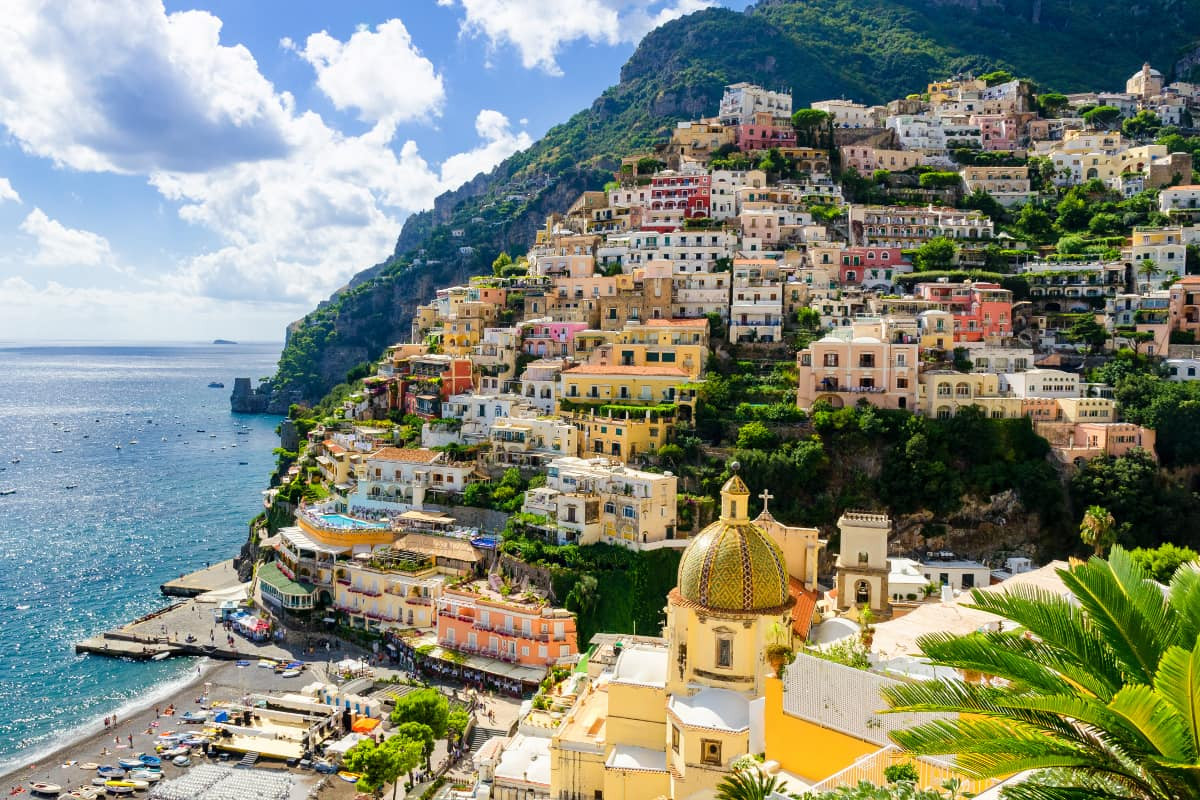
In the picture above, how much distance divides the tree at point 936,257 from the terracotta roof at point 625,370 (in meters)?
24.2

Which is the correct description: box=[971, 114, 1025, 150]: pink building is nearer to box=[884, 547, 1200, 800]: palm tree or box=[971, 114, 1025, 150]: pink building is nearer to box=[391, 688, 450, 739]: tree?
box=[391, 688, 450, 739]: tree

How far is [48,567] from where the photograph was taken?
222ft

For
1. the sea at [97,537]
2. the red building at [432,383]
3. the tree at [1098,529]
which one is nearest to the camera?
the tree at [1098,529]

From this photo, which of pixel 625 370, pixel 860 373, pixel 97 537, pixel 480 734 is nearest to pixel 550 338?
pixel 625 370

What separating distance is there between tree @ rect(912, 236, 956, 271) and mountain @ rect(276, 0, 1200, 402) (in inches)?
2323

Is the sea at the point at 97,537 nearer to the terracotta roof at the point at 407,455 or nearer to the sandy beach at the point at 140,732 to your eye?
the sandy beach at the point at 140,732

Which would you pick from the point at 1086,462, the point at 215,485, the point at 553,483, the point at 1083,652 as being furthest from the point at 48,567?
the point at 1083,652

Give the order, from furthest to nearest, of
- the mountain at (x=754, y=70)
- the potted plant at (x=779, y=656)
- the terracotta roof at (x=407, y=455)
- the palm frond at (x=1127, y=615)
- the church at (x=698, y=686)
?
the mountain at (x=754, y=70) < the terracotta roof at (x=407, y=455) < the church at (x=698, y=686) < the potted plant at (x=779, y=656) < the palm frond at (x=1127, y=615)

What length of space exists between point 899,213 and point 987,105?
35092mm

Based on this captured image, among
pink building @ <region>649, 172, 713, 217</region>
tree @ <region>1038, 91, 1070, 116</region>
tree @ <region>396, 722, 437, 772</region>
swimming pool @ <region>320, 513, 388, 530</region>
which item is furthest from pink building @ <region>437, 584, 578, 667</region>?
tree @ <region>1038, 91, 1070, 116</region>

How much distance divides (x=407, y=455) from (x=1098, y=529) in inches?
1527

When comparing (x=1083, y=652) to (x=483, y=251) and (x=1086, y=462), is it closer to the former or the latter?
(x=1086, y=462)

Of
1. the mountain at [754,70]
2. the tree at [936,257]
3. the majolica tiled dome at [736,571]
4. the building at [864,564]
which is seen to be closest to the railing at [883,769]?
the majolica tiled dome at [736,571]

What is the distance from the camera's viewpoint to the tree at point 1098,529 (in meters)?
45.2
